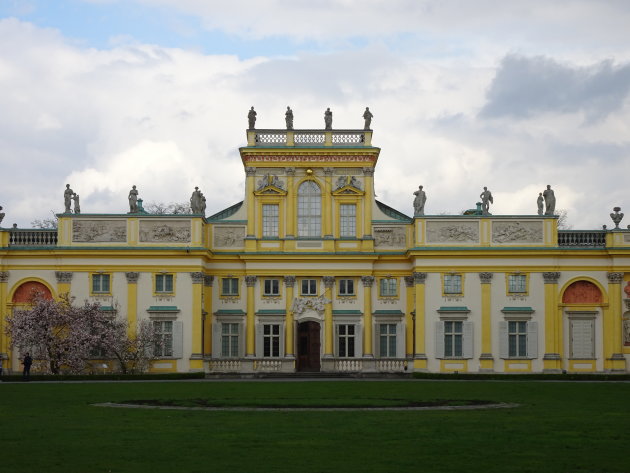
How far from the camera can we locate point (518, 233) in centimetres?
6150

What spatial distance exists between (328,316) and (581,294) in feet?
49.8

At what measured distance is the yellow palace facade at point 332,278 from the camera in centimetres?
6050

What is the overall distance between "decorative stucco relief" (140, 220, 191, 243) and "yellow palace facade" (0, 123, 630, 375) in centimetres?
8

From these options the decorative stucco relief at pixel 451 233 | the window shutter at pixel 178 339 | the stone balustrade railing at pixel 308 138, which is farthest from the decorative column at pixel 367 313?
the window shutter at pixel 178 339

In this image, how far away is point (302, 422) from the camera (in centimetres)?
2727

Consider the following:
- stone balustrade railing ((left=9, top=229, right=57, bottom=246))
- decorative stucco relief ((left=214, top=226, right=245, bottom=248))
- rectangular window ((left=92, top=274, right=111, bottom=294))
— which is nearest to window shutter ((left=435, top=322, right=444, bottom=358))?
decorative stucco relief ((left=214, top=226, right=245, bottom=248))

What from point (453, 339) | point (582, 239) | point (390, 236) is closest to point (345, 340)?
point (453, 339)

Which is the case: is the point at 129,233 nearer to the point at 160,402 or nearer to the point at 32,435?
the point at 160,402

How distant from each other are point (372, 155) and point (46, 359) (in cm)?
2258

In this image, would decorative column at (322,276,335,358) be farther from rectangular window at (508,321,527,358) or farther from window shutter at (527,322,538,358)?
window shutter at (527,322,538,358)

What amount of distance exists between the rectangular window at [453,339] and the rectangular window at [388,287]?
4.03 metres

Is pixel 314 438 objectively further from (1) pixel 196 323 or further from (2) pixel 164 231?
(2) pixel 164 231

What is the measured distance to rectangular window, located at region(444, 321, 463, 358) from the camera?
60594 mm

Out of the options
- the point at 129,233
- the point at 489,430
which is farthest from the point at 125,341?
the point at 489,430
